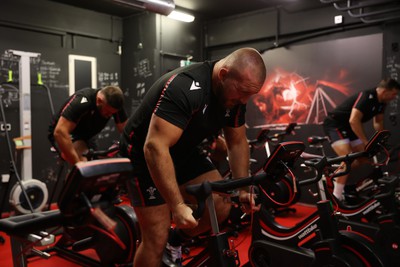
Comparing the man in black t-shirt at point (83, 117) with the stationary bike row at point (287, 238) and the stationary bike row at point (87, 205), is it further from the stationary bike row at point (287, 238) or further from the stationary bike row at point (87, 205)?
the stationary bike row at point (87, 205)

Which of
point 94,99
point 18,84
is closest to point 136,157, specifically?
point 94,99

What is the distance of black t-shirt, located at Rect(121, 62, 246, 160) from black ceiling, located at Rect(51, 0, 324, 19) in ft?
13.3

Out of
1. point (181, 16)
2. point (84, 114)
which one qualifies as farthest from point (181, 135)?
point (181, 16)

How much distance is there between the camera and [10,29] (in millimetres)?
5266

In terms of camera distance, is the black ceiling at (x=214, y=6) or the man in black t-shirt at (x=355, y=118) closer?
the man in black t-shirt at (x=355, y=118)

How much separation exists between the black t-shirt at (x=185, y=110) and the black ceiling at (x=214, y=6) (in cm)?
406

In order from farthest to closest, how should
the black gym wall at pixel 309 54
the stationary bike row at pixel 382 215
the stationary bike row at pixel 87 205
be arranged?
the black gym wall at pixel 309 54, the stationary bike row at pixel 382 215, the stationary bike row at pixel 87 205

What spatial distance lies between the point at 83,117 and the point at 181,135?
226 centimetres

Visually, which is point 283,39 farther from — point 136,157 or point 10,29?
point 136,157

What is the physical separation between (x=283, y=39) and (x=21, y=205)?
14.6 feet

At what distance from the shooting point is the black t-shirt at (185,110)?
181 cm

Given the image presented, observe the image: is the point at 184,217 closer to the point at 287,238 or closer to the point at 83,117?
the point at 287,238

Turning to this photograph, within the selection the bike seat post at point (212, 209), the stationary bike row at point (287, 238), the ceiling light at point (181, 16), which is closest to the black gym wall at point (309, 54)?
the ceiling light at point (181, 16)

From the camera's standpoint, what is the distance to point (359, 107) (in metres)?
4.64
